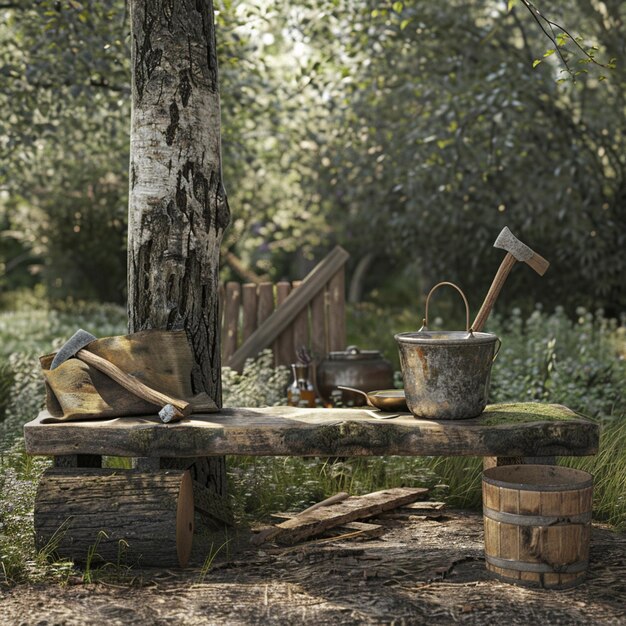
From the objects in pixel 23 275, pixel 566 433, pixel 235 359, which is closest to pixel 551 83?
pixel 235 359

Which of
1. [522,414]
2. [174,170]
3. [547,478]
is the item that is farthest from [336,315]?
[547,478]

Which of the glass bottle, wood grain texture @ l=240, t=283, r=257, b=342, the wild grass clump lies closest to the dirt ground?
the wild grass clump

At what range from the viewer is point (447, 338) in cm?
441

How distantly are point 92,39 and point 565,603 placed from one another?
618 cm

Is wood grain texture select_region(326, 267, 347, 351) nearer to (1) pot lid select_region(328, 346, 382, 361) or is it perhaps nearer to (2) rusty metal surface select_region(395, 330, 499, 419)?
(1) pot lid select_region(328, 346, 382, 361)

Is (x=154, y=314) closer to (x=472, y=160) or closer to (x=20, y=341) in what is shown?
(x=472, y=160)

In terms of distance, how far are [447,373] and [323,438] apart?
689 millimetres

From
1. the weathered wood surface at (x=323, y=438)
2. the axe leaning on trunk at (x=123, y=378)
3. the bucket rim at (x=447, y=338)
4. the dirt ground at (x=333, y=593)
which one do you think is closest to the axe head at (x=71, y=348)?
the axe leaning on trunk at (x=123, y=378)

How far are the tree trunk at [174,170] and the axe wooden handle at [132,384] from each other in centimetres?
38

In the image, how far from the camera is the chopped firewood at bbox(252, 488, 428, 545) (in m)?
4.59

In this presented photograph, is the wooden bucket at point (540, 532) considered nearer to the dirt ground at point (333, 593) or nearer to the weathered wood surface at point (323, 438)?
the dirt ground at point (333, 593)

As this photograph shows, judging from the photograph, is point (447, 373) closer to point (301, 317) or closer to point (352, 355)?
point (352, 355)

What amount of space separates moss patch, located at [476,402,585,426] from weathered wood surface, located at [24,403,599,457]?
4 cm

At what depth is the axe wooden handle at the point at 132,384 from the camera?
4.36m
